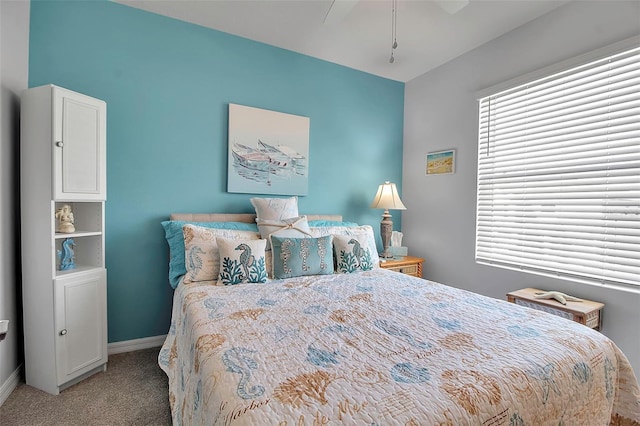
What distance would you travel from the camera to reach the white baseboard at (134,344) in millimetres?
2283

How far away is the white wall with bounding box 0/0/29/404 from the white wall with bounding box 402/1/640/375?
348 centimetres

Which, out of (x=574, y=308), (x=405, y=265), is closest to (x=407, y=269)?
(x=405, y=265)

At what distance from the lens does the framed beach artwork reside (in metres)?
2.67

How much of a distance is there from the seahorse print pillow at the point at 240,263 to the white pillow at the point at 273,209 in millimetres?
484

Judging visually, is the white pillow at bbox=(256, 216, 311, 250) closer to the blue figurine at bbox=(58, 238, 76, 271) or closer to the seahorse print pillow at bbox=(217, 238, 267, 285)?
the seahorse print pillow at bbox=(217, 238, 267, 285)

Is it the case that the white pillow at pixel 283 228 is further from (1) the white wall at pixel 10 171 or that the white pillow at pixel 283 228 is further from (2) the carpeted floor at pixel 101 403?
(1) the white wall at pixel 10 171

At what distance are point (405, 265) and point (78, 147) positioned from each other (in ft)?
9.46

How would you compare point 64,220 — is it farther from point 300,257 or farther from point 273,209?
point 300,257

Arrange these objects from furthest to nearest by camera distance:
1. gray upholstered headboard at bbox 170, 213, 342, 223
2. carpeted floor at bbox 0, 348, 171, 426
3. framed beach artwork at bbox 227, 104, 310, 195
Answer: framed beach artwork at bbox 227, 104, 310, 195 → gray upholstered headboard at bbox 170, 213, 342, 223 → carpeted floor at bbox 0, 348, 171, 426

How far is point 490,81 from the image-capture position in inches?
106

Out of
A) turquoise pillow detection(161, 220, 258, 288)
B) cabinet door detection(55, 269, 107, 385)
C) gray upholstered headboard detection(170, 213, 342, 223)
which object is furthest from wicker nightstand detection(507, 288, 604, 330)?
cabinet door detection(55, 269, 107, 385)

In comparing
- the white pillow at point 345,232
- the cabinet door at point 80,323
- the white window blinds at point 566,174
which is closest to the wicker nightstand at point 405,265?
the white pillow at point 345,232

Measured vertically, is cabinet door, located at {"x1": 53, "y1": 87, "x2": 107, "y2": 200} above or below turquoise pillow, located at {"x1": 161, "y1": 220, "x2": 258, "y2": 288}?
above

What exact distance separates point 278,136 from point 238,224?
3.17 ft
